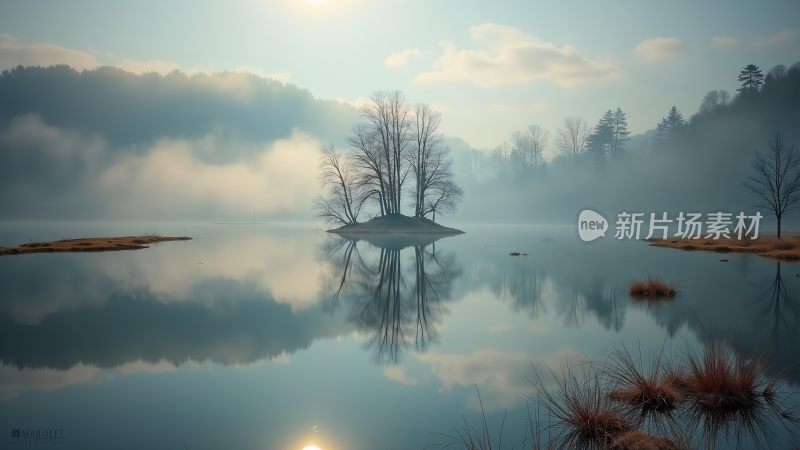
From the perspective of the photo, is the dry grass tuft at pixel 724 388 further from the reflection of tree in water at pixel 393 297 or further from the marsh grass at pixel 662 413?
the reflection of tree in water at pixel 393 297

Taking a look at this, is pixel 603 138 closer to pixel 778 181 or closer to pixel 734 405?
pixel 778 181

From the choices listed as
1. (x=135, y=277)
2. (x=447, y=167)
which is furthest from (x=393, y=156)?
(x=135, y=277)

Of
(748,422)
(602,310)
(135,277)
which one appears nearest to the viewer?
(748,422)

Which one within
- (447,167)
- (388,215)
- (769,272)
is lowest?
(769,272)

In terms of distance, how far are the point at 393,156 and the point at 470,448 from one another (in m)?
56.3

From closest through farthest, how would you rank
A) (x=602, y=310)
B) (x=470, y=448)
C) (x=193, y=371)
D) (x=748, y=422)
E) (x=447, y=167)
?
1. (x=470, y=448)
2. (x=748, y=422)
3. (x=193, y=371)
4. (x=602, y=310)
5. (x=447, y=167)

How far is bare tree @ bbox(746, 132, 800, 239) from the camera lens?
37478 mm

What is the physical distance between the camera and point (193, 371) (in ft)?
24.6

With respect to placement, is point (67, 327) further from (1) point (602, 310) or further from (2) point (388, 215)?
(2) point (388, 215)


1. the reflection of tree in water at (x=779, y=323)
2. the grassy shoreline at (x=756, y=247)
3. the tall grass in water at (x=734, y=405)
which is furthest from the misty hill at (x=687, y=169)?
the tall grass in water at (x=734, y=405)

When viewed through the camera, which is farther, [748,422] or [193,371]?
[193,371]

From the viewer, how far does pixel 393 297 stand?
1441 centimetres

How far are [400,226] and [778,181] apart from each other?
4189 centimetres

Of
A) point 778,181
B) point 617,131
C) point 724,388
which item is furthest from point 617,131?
point 724,388
